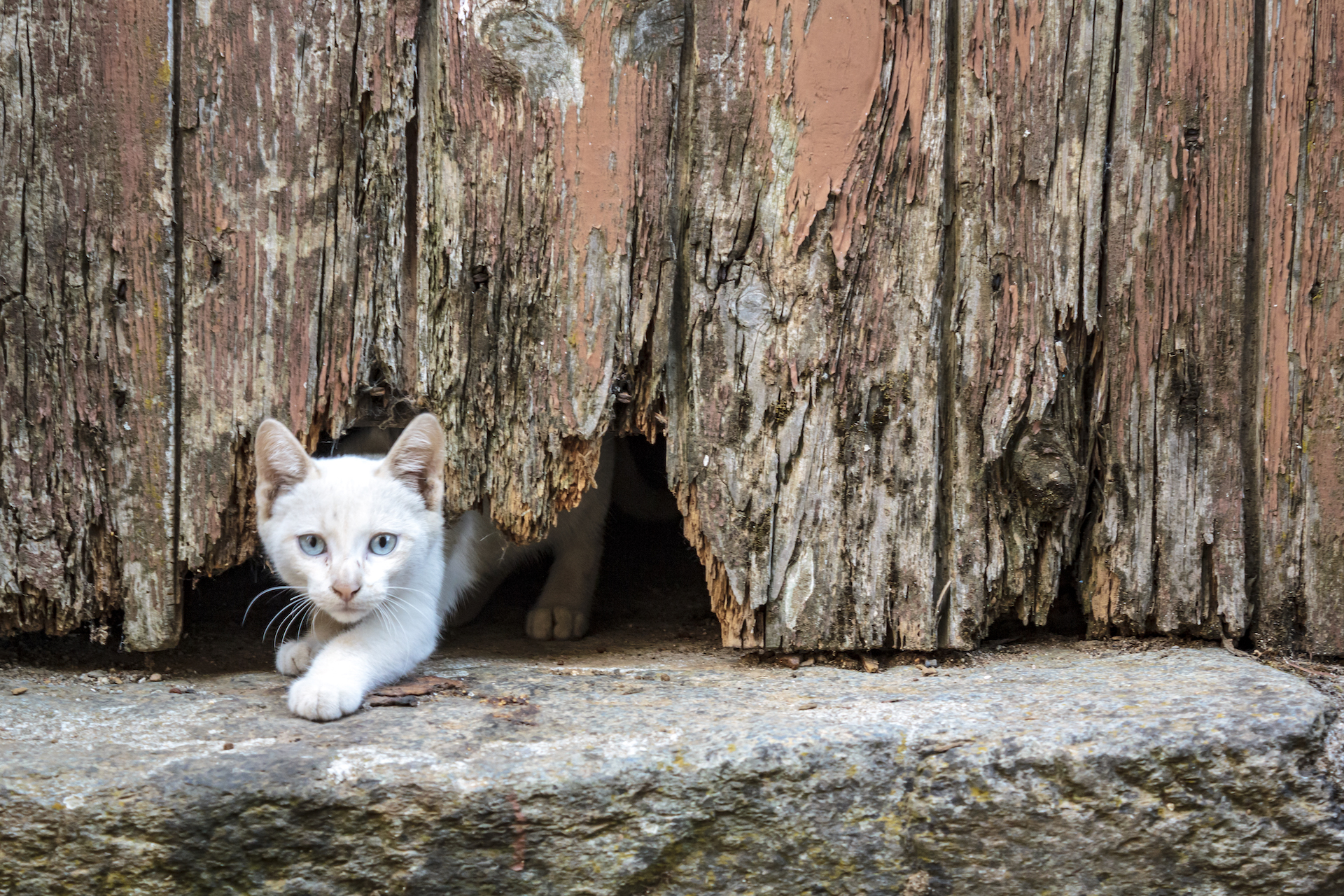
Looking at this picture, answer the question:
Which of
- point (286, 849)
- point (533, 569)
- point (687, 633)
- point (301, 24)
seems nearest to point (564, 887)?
point (286, 849)

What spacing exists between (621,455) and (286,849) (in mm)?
2177

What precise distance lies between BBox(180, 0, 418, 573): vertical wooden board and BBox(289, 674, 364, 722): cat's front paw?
57 cm

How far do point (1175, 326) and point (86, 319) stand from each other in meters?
2.70

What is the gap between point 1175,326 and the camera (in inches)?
98.3

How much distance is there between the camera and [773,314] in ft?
8.34

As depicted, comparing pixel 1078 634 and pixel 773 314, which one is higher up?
pixel 773 314

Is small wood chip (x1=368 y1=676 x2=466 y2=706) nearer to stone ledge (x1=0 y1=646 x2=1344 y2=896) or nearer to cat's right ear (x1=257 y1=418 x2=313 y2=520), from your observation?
stone ledge (x1=0 y1=646 x2=1344 y2=896)

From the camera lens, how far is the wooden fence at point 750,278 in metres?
2.43

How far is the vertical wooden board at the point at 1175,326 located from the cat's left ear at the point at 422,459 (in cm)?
169

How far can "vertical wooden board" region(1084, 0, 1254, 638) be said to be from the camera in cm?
243

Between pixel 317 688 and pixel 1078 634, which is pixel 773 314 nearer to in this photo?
pixel 1078 634

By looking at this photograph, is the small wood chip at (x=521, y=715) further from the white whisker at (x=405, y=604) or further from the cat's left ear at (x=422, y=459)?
the cat's left ear at (x=422, y=459)

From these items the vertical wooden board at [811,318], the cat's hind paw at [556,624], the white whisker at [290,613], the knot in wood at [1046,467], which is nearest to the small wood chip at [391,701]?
the white whisker at [290,613]

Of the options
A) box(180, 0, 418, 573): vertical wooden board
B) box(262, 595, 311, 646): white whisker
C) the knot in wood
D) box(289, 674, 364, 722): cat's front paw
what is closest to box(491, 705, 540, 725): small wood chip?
box(289, 674, 364, 722): cat's front paw
